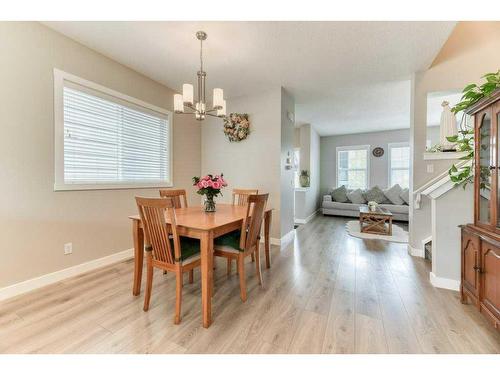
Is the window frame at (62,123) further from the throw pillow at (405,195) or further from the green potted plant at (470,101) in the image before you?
the throw pillow at (405,195)

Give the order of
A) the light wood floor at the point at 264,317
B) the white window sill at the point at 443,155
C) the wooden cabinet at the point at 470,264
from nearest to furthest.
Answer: the light wood floor at the point at 264,317 → the wooden cabinet at the point at 470,264 → the white window sill at the point at 443,155

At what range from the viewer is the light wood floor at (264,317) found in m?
1.43

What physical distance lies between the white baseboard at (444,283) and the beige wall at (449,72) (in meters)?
1.07

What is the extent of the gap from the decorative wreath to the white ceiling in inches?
15.2

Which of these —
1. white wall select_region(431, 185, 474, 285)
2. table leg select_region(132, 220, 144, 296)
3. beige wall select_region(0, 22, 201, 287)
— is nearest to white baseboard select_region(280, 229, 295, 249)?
white wall select_region(431, 185, 474, 285)

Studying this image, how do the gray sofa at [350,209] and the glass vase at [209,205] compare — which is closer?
the glass vase at [209,205]

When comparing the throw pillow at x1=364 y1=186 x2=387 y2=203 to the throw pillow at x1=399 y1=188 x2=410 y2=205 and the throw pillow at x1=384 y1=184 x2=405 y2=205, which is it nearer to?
the throw pillow at x1=384 y1=184 x2=405 y2=205

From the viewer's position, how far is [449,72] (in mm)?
2977

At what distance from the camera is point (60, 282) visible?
229 centimetres

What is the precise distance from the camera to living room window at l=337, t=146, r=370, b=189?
7164 mm

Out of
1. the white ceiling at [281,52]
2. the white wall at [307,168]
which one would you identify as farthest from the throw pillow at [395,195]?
the white ceiling at [281,52]

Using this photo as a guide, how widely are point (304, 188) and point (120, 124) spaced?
14.2 ft

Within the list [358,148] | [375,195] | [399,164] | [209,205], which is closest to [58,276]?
[209,205]
